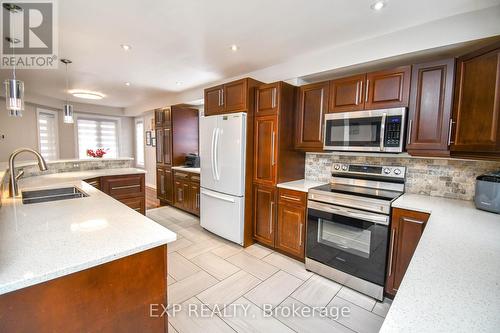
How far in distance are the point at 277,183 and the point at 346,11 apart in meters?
1.81

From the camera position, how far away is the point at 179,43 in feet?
8.43

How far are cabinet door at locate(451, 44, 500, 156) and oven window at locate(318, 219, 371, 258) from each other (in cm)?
105

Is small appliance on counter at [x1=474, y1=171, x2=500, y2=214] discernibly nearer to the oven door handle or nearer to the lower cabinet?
the oven door handle

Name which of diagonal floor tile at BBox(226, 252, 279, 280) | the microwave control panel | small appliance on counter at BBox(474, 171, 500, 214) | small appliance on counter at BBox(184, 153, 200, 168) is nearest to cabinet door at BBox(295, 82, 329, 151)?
the microwave control panel

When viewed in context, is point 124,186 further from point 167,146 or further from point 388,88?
point 388,88

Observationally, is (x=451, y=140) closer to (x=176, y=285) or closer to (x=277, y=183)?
(x=277, y=183)

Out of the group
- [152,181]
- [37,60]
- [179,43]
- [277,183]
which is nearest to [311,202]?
[277,183]

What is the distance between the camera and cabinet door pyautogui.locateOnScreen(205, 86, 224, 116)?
3.22 metres

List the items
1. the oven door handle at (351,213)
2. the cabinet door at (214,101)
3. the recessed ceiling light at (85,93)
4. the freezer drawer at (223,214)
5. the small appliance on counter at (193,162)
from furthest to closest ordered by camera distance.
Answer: the small appliance on counter at (193,162) < the recessed ceiling light at (85,93) < the cabinet door at (214,101) < the freezer drawer at (223,214) < the oven door handle at (351,213)

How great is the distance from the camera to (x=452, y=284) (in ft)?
2.72

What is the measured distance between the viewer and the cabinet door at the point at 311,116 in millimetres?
2645

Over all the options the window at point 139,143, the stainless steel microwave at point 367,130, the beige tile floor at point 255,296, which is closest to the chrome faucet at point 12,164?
the beige tile floor at point 255,296

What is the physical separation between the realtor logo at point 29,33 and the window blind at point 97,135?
12.3 ft

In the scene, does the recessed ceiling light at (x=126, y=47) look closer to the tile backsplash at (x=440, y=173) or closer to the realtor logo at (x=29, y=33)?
the realtor logo at (x=29, y=33)
